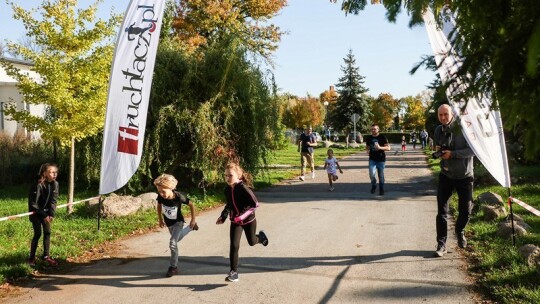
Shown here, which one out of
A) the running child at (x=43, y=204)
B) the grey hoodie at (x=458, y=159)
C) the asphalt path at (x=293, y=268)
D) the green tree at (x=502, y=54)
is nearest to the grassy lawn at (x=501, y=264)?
the asphalt path at (x=293, y=268)

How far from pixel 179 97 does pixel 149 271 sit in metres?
7.04

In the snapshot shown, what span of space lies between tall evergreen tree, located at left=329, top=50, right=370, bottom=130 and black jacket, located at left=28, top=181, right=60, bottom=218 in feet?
175

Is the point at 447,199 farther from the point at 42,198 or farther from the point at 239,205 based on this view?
the point at 42,198

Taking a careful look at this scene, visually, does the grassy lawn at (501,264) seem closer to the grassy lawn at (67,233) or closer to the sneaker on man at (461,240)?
the sneaker on man at (461,240)

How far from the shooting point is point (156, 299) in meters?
5.26

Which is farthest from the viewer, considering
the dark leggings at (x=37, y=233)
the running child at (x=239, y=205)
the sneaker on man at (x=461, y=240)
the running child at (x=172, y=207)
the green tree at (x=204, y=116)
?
→ the green tree at (x=204, y=116)

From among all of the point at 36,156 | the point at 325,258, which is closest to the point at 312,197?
the point at 325,258

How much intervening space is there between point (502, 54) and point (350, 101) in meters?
56.9

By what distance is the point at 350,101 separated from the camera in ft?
193

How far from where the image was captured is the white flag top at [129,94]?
8.15 m

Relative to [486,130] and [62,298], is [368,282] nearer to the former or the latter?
[486,130]

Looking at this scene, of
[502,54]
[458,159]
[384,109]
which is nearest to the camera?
[502,54]

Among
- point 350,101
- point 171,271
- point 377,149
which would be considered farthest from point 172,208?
point 350,101

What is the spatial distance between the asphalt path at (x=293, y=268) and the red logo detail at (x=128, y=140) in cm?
157
